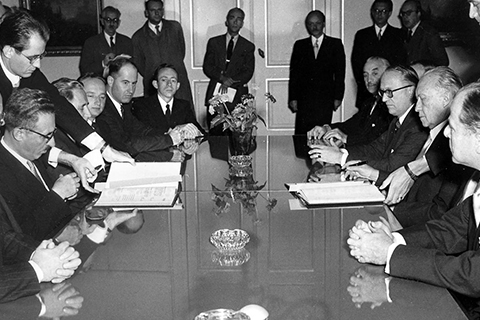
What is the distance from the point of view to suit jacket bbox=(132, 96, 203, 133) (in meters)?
4.97

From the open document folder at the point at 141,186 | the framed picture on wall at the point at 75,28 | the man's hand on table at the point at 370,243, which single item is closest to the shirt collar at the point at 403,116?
the open document folder at the point at 141,186

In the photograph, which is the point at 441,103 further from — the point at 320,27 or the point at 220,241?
the point at 320,27

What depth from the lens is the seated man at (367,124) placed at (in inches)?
181

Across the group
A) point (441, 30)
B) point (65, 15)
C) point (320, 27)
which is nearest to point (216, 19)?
point (320, 27)

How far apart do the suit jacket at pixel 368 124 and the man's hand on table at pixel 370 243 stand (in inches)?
99.4

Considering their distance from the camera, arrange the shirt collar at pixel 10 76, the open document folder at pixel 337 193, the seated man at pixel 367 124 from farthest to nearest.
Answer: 1. the seated man at pixel 367 124
2. the shirt collar at pixel 10 76
3. the open document folder at pixel 337 193

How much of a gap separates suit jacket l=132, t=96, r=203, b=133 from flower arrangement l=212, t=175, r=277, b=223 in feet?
5.65

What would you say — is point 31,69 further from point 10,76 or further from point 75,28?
point 75,28

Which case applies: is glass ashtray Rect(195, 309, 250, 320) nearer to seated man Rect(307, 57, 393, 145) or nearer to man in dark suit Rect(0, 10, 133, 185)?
man in dark suit Rect(0, 10, 133, 185)

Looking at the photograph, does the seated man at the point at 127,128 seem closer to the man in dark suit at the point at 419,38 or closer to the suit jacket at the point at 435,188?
the suit jacket at the point at 435,188

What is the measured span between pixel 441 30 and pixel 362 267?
18.8 ft

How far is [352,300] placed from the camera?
1.77 metres

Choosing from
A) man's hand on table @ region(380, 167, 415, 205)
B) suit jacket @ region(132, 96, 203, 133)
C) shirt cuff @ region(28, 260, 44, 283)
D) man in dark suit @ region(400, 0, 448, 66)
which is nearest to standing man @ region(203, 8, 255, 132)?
man in dark suit @ region(400, 0, 448, 66)

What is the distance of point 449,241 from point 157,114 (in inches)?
124
